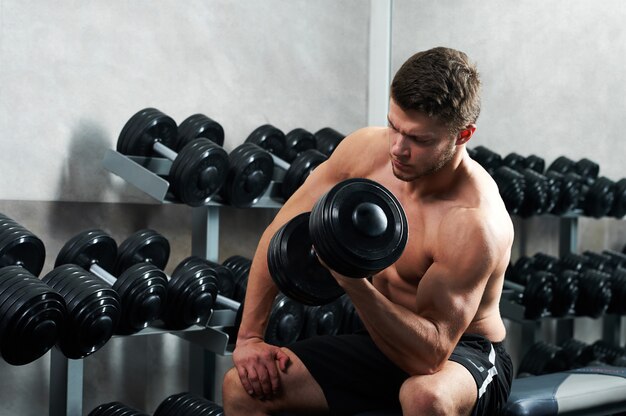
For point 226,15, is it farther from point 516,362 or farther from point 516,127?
point 516,362

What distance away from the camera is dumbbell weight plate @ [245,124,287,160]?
11.2ft

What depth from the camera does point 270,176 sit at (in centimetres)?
317

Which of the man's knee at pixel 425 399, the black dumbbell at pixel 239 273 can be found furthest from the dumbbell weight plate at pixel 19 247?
the man's knee at pixel 425 399

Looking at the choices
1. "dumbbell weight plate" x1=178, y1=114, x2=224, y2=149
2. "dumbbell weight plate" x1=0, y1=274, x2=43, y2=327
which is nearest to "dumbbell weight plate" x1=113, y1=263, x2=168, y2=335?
"dumbbell weight plate" x1=0, y1=274, x2=43, y2=327

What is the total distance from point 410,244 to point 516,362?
2756 mm

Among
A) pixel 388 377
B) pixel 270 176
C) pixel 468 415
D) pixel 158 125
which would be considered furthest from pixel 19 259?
pixel 468 415

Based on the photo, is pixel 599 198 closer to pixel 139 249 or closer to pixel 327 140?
pixel 327 140

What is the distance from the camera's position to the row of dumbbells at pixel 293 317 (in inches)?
113

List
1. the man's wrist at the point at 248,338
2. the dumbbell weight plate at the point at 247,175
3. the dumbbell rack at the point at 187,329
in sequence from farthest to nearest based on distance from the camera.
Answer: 1. the dumbbell weight plate at the point at 247,175
2. the dumbbell rack at the point at 187,329
3. the man's wrist at the point at 248,338

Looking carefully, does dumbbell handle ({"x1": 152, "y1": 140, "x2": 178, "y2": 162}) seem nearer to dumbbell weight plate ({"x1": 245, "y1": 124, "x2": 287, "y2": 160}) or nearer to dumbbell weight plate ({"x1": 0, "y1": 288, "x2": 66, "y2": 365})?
dumbbell weight plate ({"x1": 245, "y1": 124, "x2": 287, "y2": 160})

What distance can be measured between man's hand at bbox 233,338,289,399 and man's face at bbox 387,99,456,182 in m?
0.47

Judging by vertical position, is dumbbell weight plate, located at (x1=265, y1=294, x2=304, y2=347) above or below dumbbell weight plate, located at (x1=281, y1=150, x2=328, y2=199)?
below

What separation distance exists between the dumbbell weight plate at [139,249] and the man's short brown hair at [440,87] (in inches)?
56.6

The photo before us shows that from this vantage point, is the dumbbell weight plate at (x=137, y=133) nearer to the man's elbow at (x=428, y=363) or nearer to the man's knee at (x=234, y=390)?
the man's knee at (x=234, y=390)
